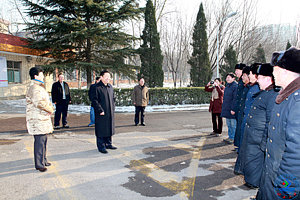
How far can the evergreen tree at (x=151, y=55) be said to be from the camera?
1788 cm

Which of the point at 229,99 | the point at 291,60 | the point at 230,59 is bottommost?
the point at 229,99

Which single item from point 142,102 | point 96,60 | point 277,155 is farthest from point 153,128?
point 96,60

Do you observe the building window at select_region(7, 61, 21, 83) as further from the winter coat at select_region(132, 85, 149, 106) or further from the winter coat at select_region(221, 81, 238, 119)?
the winter coat at select_region(221, 81, 238, 119)

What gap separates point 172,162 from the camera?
16.9 ft

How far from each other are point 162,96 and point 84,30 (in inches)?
262

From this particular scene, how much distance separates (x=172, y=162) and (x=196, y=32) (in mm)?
16847

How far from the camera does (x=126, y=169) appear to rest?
15.5 feet

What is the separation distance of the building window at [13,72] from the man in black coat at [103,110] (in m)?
17.2

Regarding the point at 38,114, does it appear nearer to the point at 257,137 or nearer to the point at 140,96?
the point at 257,137

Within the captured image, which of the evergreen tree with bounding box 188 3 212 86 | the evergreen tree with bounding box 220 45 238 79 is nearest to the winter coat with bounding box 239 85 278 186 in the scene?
the evergreen tree with bounding box 188 3 212 86

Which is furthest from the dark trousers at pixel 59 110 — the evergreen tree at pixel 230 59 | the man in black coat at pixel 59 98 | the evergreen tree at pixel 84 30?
the evergreen tree at pixel 230 59

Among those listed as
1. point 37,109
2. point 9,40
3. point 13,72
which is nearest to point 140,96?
point 37,109

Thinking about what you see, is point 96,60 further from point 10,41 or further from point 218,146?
point 218,146

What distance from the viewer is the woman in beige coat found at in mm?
4438
